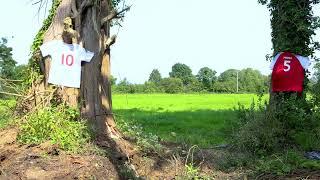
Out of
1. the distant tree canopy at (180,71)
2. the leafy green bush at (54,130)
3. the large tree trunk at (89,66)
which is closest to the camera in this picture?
the leafy green bush at (54,130)

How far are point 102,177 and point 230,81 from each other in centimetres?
6191

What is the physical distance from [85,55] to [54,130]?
1.70 m

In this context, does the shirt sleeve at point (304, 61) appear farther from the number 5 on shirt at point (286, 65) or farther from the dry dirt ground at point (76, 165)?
the dry dirt ground at point (76, 165)

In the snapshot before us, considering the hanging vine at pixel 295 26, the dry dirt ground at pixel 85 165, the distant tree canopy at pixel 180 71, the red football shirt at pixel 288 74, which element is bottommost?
the dry dirt ground at pixel 85 165

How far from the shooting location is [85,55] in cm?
958

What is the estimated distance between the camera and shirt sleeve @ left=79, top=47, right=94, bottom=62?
31.3 ft

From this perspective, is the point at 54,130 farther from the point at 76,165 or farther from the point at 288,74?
the point at 288,74

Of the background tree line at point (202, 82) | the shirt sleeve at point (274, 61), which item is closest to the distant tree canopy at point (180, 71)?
the background tree line at point (202, 82)

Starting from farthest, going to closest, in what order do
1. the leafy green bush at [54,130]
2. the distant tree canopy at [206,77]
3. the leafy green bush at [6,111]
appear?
1. the distant tree canopy at [206,77]
2. the leafy green bush at [6,111]
3. the leafy green bush at [54,130]

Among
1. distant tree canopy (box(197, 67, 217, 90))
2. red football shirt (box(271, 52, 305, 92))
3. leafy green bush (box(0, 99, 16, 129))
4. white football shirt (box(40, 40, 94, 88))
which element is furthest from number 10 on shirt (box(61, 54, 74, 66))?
distant tree canopy (box(197, 67, 217, 90))

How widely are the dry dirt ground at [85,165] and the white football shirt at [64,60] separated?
4.06 feet

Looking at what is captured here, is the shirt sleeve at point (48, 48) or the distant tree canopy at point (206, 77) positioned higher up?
the distant tree canopy at point (206, 77)

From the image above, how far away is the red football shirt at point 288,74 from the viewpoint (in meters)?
12.2

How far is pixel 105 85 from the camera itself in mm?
10219
